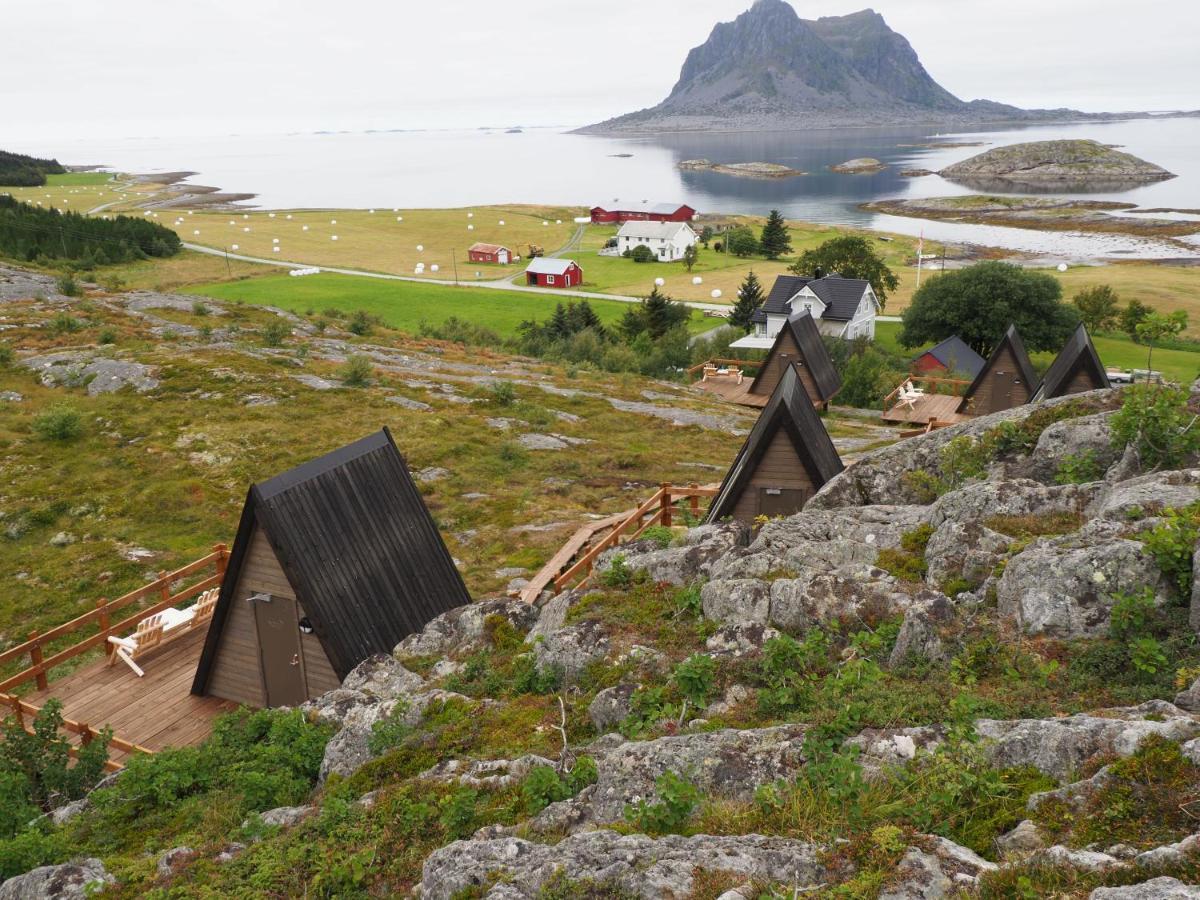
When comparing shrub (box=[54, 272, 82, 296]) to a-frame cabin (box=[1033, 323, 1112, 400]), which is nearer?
a-frame cabin (box=[1033, 323, 1112, 400])

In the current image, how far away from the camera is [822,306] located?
215 feet

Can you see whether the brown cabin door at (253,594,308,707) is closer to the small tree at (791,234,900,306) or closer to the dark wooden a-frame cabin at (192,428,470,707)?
the dark wooden a-frame cabin at (192,428,470,707)

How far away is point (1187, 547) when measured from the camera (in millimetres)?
7586

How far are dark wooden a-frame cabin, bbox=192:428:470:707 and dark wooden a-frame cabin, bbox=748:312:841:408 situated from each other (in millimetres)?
32514

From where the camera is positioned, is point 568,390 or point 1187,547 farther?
point 568,390

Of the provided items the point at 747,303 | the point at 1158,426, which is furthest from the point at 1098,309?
the point at 1158,426

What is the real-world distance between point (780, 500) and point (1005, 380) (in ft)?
95.4

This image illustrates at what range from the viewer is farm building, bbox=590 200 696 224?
509ft

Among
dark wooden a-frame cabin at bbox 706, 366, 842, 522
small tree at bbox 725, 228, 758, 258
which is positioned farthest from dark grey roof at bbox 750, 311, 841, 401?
small tree at bbox 725, 228, 758, 258

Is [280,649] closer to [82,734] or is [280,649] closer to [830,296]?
[82,734]

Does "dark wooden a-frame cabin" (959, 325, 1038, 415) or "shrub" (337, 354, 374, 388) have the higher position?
"shrub" (337, 354, 374, 388)

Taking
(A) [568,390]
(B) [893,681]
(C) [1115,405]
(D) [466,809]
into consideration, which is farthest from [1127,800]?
(A) [568,390]

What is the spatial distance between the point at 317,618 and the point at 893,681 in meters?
10.1

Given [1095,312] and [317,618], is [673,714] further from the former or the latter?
[1095,312]
